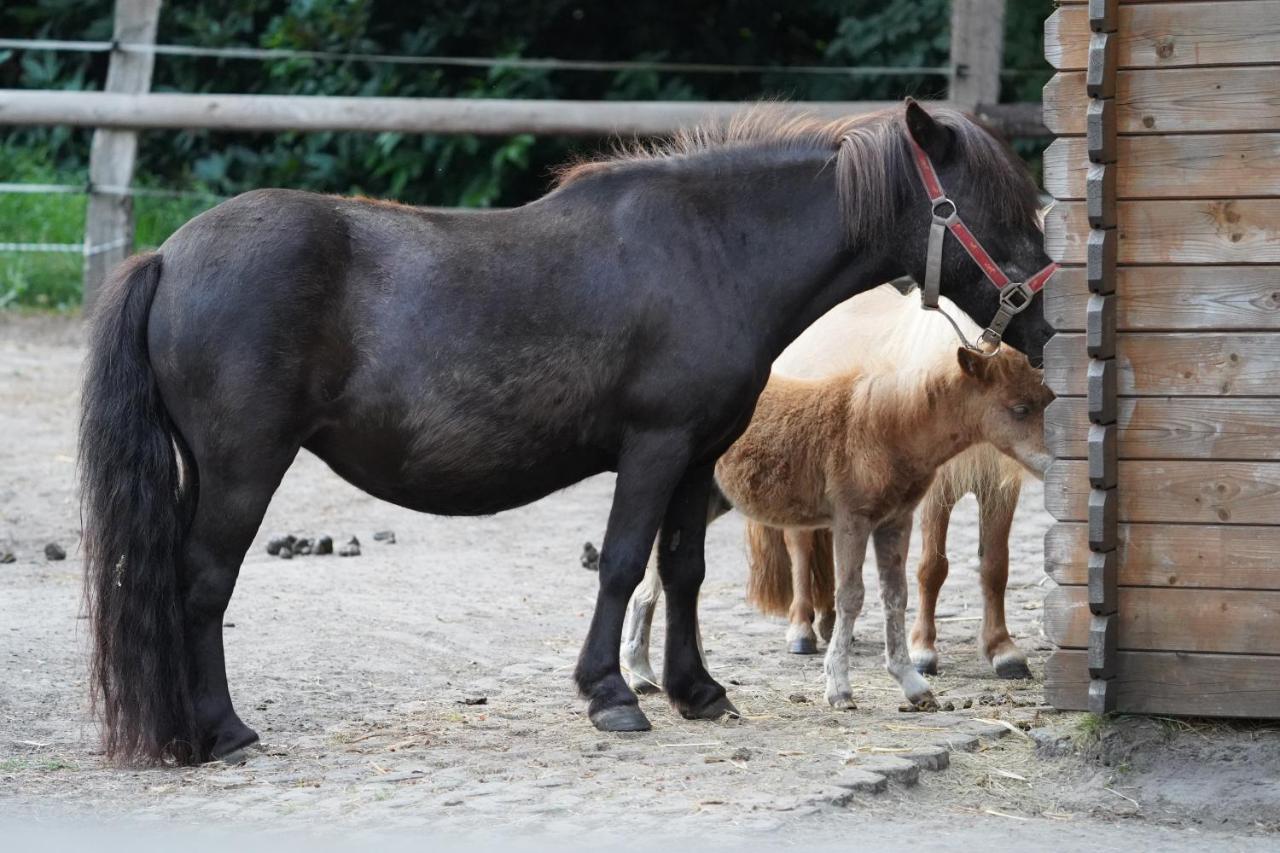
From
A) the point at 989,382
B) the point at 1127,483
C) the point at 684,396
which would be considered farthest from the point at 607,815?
the point at 989,382

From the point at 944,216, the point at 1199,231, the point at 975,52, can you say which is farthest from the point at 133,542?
the point at 975,52

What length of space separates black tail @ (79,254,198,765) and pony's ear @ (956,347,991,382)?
2443 mm

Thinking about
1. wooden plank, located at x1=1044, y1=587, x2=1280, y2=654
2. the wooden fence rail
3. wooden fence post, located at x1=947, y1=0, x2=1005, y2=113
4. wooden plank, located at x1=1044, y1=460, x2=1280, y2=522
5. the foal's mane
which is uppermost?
wooden fence post, located at x1=947, y1=0, x2=1005, y2=113

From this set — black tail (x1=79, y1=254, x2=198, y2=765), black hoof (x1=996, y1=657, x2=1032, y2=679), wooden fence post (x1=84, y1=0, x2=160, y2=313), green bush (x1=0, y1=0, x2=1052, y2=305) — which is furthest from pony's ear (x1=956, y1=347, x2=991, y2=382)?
wooden fence post (x1=84, y1=0, x2=160, y2=313)

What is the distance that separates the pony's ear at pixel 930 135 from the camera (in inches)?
200

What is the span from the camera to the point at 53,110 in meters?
12.0

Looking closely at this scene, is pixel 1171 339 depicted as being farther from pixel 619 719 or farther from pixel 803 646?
pixel 803 646

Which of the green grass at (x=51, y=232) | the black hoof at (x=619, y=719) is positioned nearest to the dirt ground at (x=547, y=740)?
the black hoof at (x=619, y=719)

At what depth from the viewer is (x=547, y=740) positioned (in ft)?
16.8

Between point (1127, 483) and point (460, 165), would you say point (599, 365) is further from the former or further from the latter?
point (460, 165)

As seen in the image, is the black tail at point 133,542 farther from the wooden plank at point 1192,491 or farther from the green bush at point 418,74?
the green bush at point 418,74

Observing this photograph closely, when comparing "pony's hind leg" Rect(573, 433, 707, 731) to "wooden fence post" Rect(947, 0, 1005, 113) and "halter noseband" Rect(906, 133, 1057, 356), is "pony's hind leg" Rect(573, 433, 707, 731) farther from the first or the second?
"wooden fence post" Rect(947, 0, 1005, 113)

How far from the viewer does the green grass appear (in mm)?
13641

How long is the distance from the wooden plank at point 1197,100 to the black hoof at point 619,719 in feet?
7.19
